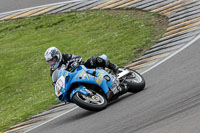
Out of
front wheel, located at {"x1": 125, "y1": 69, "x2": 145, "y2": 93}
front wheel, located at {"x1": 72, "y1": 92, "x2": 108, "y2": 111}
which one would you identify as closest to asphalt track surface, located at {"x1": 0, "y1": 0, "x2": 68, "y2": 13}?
front wheel, located at {"x1": 125, "y1": 69, "x2": 145, "y2": 93}

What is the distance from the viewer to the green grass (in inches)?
542

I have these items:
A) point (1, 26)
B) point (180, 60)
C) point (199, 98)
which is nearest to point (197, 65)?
point (180, 60)

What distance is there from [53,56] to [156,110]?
108 inches

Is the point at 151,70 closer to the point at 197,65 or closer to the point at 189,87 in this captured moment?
the point at 197,65

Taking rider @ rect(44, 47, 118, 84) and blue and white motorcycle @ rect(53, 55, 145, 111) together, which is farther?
rider @ rect(44, 47, 118, 84)

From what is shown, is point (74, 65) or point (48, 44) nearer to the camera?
point (74, 65)

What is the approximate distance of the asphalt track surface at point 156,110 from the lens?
729 centimetres

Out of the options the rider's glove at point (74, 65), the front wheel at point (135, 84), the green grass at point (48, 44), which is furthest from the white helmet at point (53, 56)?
the green grass at point (48, 44)

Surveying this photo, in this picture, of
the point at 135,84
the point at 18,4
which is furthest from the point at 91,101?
the point at 18,4

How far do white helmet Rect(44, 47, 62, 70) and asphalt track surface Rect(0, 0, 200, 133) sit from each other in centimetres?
115

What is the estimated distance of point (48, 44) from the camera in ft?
61.4

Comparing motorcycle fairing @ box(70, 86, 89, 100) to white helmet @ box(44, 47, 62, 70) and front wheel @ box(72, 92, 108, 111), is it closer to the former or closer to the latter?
front wheel @ box(72, 92, 108, 111)

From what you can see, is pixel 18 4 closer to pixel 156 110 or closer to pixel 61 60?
pixel 61 60

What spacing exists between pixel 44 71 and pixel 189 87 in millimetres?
8131
